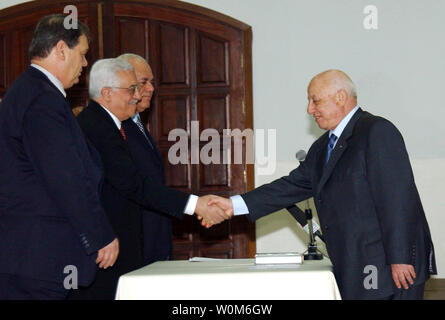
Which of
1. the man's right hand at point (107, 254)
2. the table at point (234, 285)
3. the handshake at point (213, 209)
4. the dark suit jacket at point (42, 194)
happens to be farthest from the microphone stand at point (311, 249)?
the dark suit jacket at point (42, 194)

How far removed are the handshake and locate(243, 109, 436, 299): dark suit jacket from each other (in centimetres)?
78

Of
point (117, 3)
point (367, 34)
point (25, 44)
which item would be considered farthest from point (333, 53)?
point (25, 44)

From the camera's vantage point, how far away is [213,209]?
12.8 ft

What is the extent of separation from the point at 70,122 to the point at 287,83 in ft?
10.4

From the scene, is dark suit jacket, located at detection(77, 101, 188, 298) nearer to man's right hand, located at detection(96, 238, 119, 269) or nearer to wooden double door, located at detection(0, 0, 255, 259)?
man's right hand, located at detection(96, 238, 119, 269)

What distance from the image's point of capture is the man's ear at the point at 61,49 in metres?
2.82

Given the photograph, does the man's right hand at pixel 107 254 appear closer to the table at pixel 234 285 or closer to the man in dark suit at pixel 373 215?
the table at pixel 234 285

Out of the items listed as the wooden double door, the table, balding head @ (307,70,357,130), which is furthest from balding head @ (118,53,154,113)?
the table

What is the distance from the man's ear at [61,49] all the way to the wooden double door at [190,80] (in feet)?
9.25

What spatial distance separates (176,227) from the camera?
5.69 m

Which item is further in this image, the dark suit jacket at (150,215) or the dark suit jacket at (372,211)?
the dark suit jacket at (150,215)

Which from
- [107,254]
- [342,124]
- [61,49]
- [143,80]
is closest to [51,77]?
[61,49]

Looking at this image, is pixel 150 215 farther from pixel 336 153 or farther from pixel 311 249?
pixel 336 153

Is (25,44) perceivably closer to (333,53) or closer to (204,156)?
(204,156)
